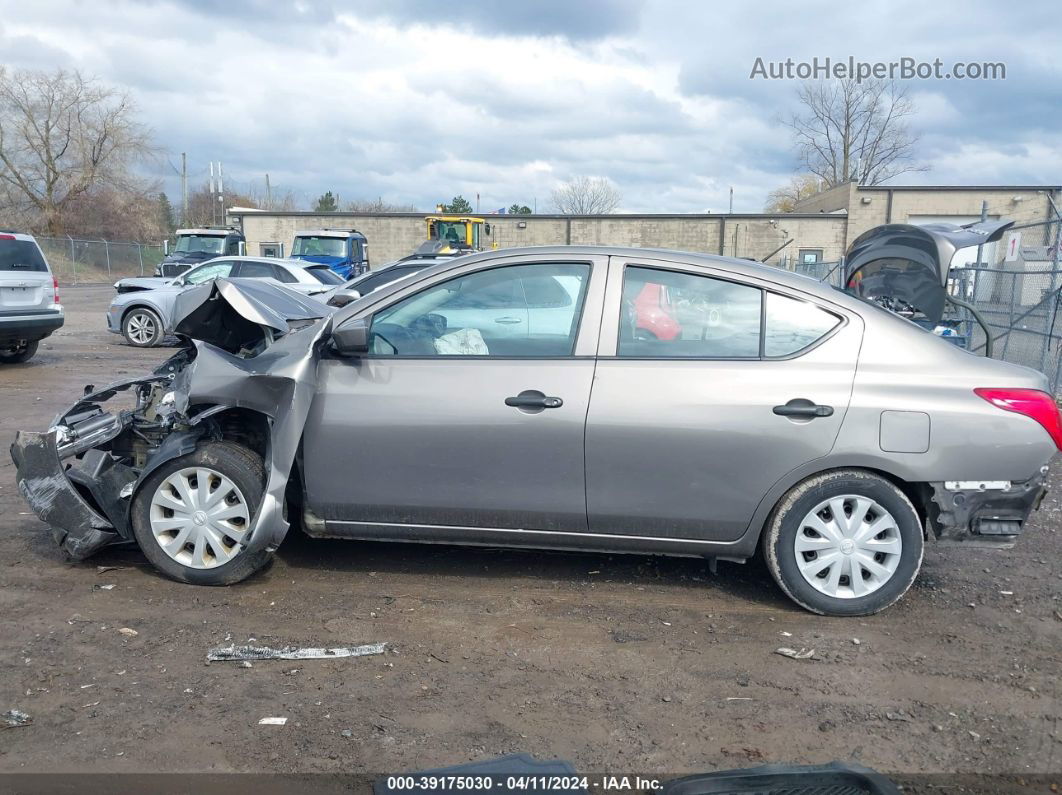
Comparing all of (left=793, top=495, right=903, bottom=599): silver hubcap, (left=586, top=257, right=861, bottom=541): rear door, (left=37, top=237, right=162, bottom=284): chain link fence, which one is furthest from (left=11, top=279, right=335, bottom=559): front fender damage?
(left=37, top=237, right=162, bottom=284): chain link fence

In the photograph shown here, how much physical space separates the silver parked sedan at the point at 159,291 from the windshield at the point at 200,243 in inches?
465

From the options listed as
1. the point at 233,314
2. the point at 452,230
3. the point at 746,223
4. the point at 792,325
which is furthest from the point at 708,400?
the point at 746,223

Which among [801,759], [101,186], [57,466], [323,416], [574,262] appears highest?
[101,186]

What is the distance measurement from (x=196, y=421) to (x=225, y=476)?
336 millimetres

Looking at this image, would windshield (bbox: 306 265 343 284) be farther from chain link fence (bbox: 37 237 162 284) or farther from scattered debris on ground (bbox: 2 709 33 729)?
chain link fence (bbox: 37 237 162 284)

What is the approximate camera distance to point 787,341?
422 centimetres

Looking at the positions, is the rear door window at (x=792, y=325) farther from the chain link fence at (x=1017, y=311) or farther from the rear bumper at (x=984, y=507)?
the chain link fence at (x=1017, y=311)

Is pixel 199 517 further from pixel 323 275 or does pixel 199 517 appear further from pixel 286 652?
pixel 323 275

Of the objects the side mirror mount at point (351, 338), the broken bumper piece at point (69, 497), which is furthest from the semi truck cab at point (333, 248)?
the side mirror mount at point (351, 338)

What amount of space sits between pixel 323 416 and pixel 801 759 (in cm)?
264

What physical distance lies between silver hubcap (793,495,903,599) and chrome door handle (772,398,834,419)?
1.38 ft

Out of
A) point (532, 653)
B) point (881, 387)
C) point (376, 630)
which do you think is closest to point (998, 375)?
point (881, 387)

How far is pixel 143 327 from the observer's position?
15.0 meters

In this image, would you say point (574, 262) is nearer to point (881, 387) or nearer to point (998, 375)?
point (881, 387)
